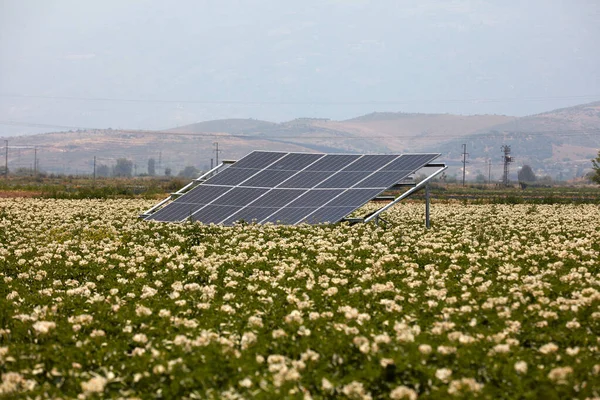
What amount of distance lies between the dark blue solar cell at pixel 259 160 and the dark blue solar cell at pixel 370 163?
12.4 feet

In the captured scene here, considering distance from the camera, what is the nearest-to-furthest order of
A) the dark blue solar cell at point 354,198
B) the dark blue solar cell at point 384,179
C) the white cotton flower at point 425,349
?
1. the white cotton flower at point 425,349
2. the dark blue solar cell at point 354,198
3. the dark blue solar cell at point 384,179

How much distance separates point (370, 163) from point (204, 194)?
6724 millimetres

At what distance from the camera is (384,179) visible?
101 feet

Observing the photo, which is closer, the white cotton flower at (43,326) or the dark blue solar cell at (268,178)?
the white cotton flower at (43,326)

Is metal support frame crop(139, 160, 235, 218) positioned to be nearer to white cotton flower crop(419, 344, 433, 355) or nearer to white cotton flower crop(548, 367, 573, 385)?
white cotton flower crop(419, 344, 433, 355)

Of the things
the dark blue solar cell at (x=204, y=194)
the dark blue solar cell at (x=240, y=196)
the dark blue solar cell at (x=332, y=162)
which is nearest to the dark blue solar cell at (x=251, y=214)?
the dark blue solar cell at (x=240, y=196)

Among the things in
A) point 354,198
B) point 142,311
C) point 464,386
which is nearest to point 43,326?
point 142,311

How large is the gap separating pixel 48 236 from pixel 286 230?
7091 mm

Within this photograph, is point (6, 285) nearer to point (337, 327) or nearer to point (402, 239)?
point (337, 327)

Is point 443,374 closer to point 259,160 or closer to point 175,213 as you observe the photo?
point 175,213

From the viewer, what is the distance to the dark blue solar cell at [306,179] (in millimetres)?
32438

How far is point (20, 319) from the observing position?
12.5 metres

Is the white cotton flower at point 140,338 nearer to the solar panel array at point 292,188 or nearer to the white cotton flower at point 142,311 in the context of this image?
the white cotton flower at point 142,311

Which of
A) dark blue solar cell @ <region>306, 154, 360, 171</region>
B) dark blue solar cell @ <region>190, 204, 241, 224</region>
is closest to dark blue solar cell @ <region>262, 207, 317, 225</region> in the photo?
dark blue solar cell @ <region>190, 204, 241, 224</region>
